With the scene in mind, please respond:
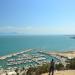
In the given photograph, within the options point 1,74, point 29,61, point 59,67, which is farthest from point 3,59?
point 59,67

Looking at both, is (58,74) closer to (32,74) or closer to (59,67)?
(32,74)

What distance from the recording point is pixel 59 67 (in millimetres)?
30656

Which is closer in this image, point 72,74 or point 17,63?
point 72,74

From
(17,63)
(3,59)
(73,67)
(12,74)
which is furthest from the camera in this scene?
(3,59)

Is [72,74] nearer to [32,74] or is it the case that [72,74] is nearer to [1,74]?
[32,74]

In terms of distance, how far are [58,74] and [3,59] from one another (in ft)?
115

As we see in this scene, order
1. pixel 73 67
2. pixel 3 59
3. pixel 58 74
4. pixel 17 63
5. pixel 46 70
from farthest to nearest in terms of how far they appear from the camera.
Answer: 1. pixel 3 59
2. pixel 17 63
3. pixel 73 67
4. pixel 46 70
5. pixel 58 74

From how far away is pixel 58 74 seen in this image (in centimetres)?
2531

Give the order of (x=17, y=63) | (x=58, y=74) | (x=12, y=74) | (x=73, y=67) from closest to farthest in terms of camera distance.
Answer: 1. (x=58, y=74)
2. (x=73, y=67)
3. (x=12, y=74)
4. (x=17, y=63)

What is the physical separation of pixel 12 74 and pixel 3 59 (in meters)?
25.6

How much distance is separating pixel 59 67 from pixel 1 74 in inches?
413

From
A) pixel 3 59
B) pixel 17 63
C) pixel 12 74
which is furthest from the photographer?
pixel 3 59

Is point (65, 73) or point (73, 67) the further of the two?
point (73, 67)

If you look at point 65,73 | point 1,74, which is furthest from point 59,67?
point 1,74
